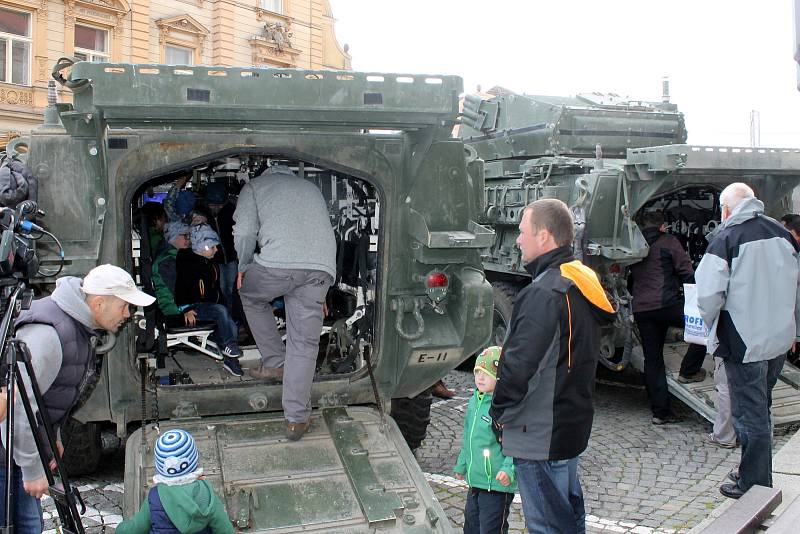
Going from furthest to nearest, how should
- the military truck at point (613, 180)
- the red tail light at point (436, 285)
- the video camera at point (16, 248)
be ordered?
the military truck at point (613, 180)
the red tail light at point (436, 285)
the video camera at point (16, 248)

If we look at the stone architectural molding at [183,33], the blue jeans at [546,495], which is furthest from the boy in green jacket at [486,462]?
the stone architectural molding at [183,33]

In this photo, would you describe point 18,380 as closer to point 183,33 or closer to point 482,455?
point 482,455

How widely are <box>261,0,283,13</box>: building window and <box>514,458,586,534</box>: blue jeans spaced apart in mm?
20797

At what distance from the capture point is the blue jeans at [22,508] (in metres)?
3.39

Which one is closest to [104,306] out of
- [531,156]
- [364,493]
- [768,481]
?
[364,493]

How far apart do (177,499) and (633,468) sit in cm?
363

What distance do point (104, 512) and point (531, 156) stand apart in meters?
5.85

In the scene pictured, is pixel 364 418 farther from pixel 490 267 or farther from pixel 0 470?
pixel 490 267

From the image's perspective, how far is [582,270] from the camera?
345 centimetres

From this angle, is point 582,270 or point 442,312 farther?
point 442,312

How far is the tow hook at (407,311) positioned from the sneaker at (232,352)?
4.13 ft

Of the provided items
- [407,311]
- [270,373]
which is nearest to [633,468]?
[407,311]

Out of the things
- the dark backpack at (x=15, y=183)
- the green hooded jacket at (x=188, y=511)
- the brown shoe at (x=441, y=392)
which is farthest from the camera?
the brown shoe at (x=441, y=392)

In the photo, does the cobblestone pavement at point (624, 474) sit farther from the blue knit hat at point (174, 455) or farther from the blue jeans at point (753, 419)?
the blue knit hat at point (174, 455)
